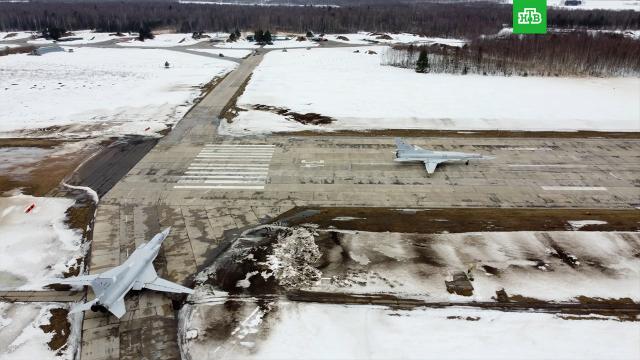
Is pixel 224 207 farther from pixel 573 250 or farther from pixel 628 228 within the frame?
pixel 628 228

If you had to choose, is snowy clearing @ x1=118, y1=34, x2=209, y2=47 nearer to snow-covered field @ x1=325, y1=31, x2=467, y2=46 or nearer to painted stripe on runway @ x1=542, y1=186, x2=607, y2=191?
snow-covered field @ x1=325, y1=31, x2=467, y2=46

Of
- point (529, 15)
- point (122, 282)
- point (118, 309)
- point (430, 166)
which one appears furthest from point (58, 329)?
point (529, 15)

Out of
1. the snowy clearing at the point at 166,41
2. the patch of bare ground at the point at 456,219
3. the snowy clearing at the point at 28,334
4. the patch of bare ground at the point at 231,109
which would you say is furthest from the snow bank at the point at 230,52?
the snowy clearing at the point at 28,334

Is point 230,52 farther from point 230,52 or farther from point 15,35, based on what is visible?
point 15,35

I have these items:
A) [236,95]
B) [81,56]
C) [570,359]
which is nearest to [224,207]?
[570,359]

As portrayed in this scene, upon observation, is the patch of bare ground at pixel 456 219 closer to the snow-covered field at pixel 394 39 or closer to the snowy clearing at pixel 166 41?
the snow-covered field at pixel 394 39

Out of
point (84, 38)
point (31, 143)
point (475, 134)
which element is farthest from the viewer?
point (84, 38)
